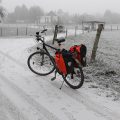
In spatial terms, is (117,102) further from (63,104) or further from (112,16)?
(112,16)

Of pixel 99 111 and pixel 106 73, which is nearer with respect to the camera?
pixel 99 111

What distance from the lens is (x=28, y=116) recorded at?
532 cm

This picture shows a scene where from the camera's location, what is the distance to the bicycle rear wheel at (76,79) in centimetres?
700

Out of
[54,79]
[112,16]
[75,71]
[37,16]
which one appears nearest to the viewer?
[75,71]

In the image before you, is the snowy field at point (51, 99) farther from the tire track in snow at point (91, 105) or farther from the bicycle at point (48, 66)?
the bicycle at point (48, 66)

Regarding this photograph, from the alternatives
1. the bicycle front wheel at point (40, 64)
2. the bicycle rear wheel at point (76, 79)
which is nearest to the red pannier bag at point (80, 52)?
the bicycle rear wheel at point (76, 79)

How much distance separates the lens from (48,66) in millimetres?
8375

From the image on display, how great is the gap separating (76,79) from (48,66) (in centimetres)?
131

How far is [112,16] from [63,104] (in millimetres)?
163062

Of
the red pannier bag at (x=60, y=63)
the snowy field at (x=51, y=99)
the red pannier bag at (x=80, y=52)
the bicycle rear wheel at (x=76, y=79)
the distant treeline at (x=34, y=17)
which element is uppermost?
the red pannier bag at (x=80, y=52)

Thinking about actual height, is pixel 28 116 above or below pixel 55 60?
below

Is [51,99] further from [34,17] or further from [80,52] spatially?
[34,17]

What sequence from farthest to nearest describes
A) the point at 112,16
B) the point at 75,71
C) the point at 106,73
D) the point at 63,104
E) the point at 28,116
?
the point at 112,16
the point at 106,73
the point at 75,71
the point at 63,104
the point at 28,116

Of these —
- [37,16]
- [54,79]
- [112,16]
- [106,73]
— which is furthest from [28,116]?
[112,16]
